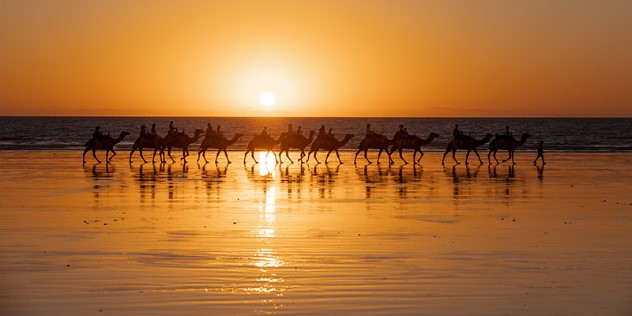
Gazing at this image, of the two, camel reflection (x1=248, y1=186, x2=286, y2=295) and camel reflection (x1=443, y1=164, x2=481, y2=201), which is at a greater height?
camel reflection (x1=443, y1=164, x2=481, y2=201)

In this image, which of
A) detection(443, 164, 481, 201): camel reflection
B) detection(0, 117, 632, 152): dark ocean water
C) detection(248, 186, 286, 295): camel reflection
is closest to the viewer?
detection(248, 186, 286, 295): camel reflection

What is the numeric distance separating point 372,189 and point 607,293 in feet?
50.1

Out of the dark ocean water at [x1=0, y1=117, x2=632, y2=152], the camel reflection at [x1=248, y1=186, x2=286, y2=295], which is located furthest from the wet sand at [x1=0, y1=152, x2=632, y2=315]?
the dark ocean water at [x1=0, y1=117, x2=632, y2=152]

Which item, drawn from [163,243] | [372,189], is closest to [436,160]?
[372,189]

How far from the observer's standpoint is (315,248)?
14195 millimetres

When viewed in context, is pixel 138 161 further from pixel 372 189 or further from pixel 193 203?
pixel 193 203

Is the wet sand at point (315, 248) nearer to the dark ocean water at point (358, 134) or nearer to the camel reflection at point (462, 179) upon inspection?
the camel reflection at point (462, 179)

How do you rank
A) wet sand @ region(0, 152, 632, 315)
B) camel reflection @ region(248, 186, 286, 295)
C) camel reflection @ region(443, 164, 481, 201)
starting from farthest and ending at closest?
camel reflection @ region(443, 164, 481, 201) → camel reflection @ region(248, 186, 286, 295) → wet sand @ region(0, 152, 632, 315)

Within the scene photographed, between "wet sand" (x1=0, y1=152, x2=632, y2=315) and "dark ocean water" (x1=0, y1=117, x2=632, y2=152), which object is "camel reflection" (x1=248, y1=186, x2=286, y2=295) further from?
"dark ocean water" (x1=0, y1=117, x2=632, y2=152)

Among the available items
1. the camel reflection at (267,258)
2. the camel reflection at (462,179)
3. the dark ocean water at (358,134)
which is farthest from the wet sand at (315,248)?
the dark ocean water at (358,134)

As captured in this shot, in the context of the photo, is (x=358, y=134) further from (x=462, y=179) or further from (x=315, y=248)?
(x=315, y=248)

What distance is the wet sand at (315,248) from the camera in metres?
10.4

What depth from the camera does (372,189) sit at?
26.0 meters

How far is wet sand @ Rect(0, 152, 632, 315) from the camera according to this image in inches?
410
